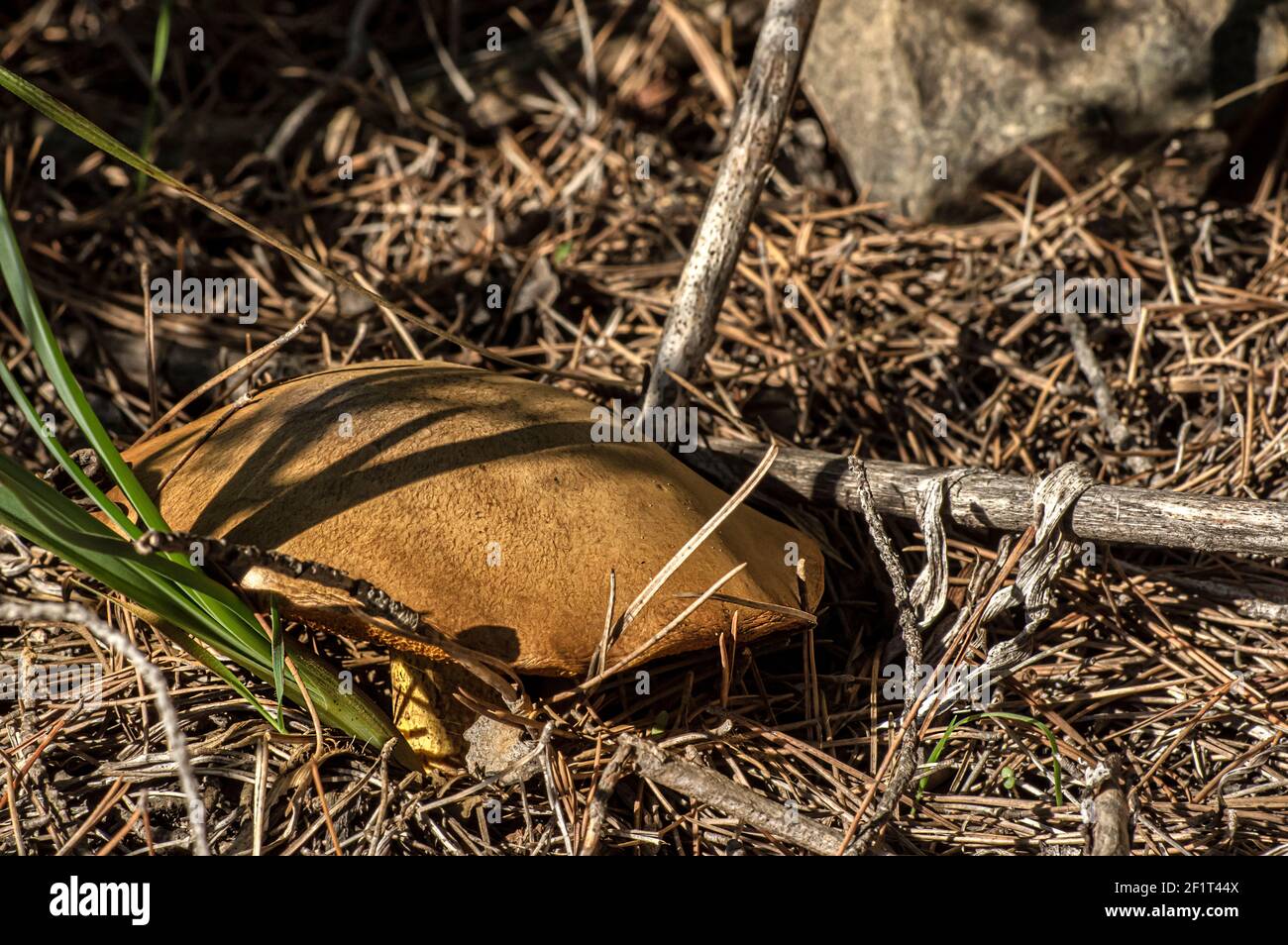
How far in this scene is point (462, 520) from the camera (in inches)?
59.0

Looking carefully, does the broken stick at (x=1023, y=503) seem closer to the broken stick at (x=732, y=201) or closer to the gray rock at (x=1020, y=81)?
the broken stick at (x=732, y=201)

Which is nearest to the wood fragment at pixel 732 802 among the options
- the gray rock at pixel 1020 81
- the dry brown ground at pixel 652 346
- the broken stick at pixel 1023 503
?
the dry brown ground at pixel 652 346

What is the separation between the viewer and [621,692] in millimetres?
1823

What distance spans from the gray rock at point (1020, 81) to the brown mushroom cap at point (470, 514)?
4.63ft

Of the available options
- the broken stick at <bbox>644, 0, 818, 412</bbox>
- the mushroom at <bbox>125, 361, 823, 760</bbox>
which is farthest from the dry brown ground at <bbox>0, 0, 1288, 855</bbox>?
the mushroom at <bbox>125, 361, 823, 760</bbox>

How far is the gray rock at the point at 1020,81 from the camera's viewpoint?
8.25ft

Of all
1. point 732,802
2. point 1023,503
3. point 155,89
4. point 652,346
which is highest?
point 155,89

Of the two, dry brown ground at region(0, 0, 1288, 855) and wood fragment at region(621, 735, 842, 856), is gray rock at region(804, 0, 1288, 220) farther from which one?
wood fragment at region(621, 735, 842, 856)

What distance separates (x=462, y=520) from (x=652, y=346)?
3.48 ft

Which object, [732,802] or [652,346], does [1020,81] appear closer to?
[652,346]

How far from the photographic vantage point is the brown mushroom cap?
1.46 m

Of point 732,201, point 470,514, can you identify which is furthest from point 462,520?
point 732,201

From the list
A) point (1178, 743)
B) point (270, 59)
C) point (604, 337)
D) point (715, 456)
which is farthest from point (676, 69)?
point (1178, 743)
